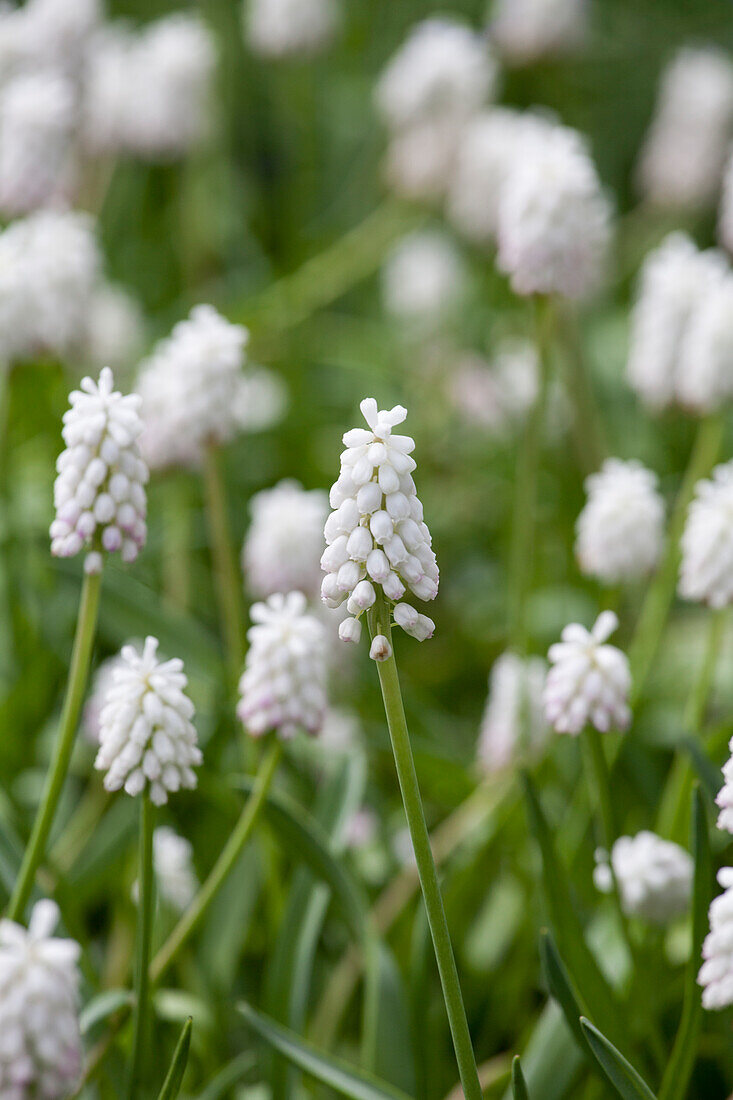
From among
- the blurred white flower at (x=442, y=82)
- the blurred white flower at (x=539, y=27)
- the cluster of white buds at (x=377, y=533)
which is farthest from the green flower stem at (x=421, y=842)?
the blurred white flower at (x=539, y=27)

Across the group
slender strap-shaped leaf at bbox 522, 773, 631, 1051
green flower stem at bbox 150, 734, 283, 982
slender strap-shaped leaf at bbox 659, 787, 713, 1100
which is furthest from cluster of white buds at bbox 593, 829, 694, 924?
green flower stem at bbox 150, 734, 283, 982

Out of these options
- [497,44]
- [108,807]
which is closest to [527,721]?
[108,807]

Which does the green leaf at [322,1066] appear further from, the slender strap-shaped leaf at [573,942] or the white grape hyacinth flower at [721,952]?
the white grape hyacinth flower at [721,952]

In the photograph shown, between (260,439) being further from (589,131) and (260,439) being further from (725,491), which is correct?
(589,131)

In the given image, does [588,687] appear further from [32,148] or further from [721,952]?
[32,148]

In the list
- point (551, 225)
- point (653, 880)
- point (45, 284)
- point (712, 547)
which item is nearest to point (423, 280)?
point (45, 284)
